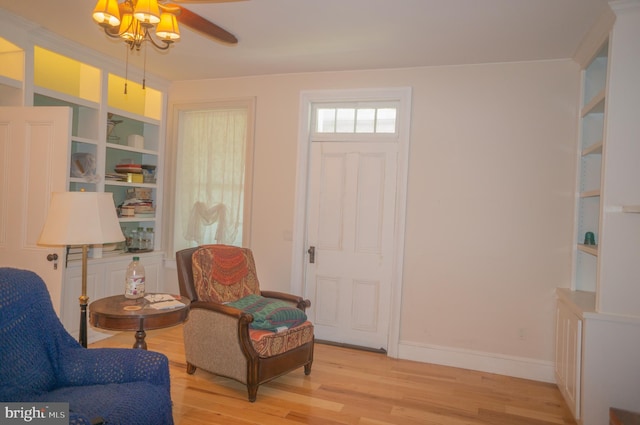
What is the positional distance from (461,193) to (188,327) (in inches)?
100

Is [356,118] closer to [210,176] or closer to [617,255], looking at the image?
[210,176]

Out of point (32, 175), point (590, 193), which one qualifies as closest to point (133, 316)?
point (32, 175)

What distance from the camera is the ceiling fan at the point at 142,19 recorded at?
77.7 inches

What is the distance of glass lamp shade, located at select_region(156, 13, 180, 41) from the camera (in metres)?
2.13

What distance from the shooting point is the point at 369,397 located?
10.7 ft

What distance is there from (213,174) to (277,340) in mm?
2284

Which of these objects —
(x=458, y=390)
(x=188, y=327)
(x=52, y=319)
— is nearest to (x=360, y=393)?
(x=458, y=390)

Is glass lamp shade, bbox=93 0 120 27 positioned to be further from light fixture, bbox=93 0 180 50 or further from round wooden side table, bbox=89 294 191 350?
round wooden side table, bbox=89 294 191 350

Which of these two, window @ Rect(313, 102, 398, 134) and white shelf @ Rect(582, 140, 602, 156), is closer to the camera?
white shelf @ Rect(582, 140, 602, 156)

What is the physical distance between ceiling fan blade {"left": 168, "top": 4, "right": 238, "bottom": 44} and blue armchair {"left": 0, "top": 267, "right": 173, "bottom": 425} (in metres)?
1.50

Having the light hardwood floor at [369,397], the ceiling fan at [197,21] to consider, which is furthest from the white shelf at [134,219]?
the ceiling fan at [197,21]

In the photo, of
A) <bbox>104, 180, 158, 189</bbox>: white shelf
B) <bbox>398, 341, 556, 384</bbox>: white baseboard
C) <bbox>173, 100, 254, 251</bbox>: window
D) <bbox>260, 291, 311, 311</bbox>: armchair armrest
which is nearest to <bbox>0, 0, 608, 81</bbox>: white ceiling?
<bbox>173, 100, 254, 251</bbox>: window

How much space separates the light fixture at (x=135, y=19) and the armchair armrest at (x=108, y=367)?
60.4 inches

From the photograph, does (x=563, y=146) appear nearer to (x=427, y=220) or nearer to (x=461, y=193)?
(x=461, y=193)
